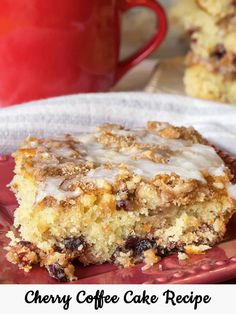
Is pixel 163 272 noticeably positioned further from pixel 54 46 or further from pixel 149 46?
pixel 149 46

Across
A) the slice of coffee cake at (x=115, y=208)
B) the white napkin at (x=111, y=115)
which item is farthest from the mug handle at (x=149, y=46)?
the slice of coffee cake at (x=115, y=208)

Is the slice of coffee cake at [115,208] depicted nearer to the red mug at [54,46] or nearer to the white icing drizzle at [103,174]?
the white icing drizzle at [103,174]

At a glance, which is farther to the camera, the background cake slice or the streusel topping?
the background cake slice

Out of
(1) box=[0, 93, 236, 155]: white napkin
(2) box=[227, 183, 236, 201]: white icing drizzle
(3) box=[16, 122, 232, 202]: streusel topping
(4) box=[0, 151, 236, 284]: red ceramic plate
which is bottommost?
(1) box=[0, 93, 236, 155]: white napkin

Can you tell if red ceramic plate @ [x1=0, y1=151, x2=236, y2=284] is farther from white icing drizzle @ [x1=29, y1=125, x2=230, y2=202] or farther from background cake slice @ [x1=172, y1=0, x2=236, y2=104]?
background cake slice @ [x1=172, y1=0, x2=236, y2=104]

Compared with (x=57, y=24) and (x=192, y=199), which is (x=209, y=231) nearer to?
(x=192, y=199)

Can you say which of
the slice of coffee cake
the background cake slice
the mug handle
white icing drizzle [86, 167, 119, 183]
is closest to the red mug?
the mug handle

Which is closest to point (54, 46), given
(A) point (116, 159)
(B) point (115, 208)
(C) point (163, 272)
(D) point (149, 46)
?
(D) point (149, 46)
